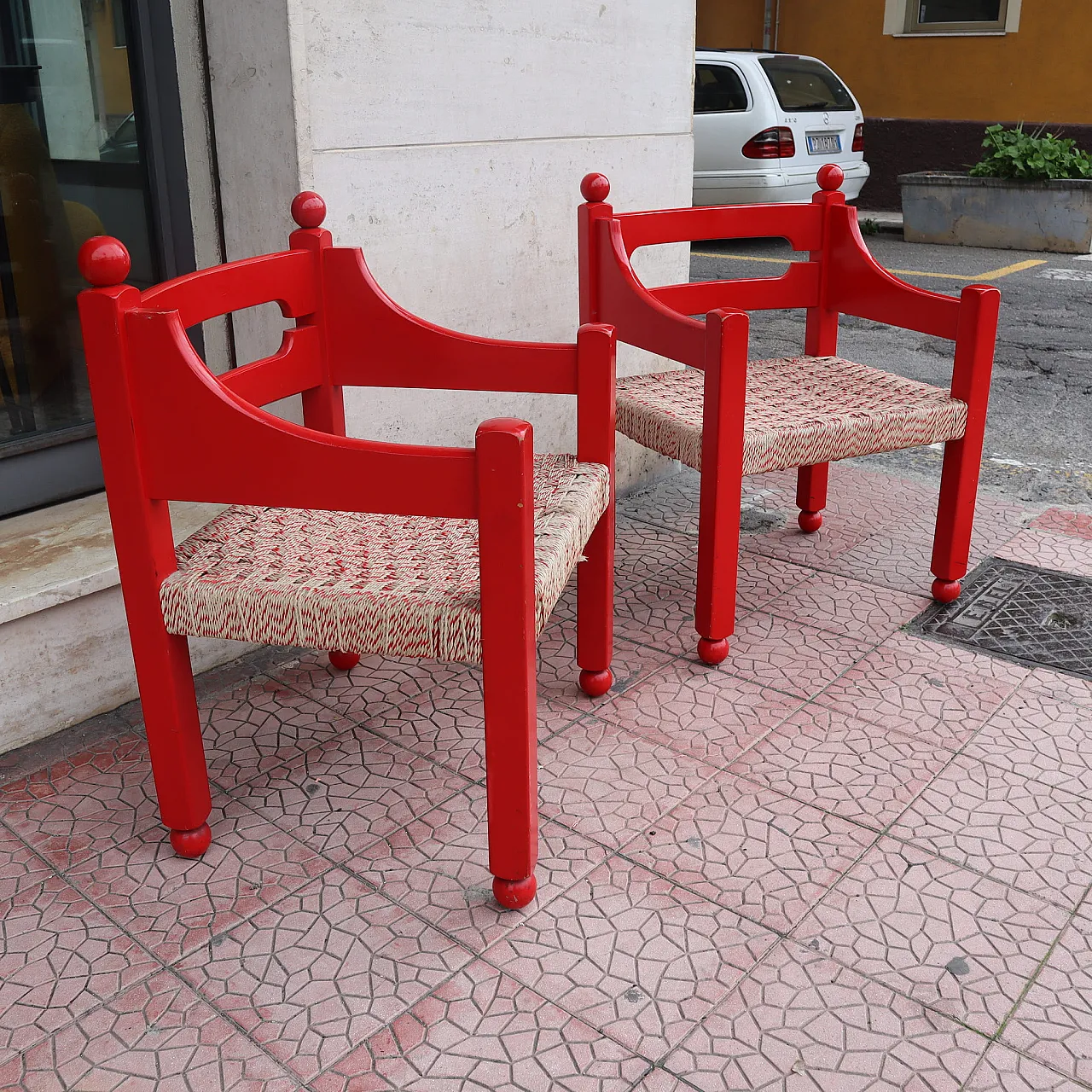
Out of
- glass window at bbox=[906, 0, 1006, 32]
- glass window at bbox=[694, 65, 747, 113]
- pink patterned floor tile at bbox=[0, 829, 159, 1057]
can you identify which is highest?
glass window at bbox=[906, 0, 1006, 32]

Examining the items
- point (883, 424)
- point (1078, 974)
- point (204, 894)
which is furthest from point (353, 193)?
point (1078, 974)

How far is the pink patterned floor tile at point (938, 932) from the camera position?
5.30 ft

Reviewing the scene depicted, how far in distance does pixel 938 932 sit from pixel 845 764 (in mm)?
463

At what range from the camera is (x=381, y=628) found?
5.33 feet

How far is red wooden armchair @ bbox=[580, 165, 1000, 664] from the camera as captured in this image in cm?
240

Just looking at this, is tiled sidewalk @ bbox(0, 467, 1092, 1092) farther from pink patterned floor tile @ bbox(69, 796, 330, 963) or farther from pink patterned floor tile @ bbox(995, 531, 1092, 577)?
pink patterned floor tile @ bbox(995, 531, 1092, 577)

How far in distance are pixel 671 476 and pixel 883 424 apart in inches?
48.9

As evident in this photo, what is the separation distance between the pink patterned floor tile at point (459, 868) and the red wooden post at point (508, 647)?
5 cm

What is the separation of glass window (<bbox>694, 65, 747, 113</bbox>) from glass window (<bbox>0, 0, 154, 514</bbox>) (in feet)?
25.2

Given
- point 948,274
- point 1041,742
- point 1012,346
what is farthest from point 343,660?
point 948,274

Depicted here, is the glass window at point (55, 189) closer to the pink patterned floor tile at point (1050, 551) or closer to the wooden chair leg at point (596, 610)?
the wooden chair leg at point (596, 610)

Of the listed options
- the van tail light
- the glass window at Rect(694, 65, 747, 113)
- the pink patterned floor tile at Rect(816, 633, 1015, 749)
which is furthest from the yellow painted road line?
the pink patterned floor tile at Rect(816, 633, 1015, 749)

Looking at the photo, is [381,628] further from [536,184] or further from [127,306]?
[536,184]

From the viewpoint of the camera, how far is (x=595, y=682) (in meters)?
2.38
